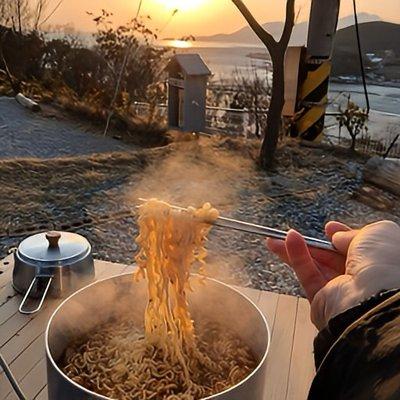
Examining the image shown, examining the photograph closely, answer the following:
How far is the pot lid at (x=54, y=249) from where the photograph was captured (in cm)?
196

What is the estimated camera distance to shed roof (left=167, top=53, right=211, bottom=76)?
7.04m

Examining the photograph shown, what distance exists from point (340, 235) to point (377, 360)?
1.70 feet

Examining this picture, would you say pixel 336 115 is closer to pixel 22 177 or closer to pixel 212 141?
pixel 212 141

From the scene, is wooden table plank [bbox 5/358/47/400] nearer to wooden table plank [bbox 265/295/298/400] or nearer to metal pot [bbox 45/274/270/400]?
metal pot [bbox 45/274/270/400]

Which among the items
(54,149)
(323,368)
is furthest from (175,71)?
(323,368)

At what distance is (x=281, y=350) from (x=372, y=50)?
6.78m

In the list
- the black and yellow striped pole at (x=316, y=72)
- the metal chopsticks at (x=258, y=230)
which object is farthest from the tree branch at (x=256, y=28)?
the metal chopsticks at (x=258, y=230)

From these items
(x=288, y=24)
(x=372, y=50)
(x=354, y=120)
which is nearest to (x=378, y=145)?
(x=354, y=120)

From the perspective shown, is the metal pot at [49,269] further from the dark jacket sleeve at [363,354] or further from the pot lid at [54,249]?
the dark jacket sleeve at [363,354]

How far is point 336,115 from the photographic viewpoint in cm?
661

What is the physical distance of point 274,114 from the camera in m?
5.44

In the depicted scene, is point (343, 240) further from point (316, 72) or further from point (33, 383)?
point (316, 72)

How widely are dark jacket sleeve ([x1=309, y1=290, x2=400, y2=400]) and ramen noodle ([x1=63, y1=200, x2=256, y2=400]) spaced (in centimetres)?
34

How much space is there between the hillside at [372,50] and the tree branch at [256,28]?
1.67 meters
